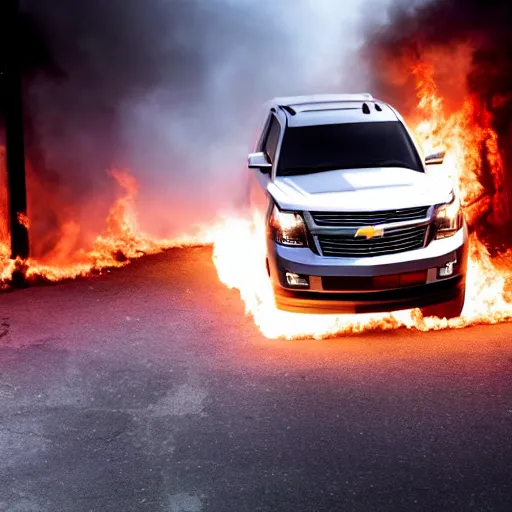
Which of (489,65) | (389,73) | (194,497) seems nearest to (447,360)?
(194,497)

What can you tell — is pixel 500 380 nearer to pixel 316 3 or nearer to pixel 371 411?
pixel 371 411

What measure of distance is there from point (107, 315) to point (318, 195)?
105 inches

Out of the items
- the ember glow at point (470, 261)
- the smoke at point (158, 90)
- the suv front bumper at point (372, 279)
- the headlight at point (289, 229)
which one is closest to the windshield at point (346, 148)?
the ember glow at point (470, 261)

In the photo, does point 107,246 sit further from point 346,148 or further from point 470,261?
point 470,261

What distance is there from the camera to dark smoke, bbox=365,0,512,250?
1181cm

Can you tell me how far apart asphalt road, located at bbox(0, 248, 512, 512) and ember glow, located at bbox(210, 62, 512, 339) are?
22 cm

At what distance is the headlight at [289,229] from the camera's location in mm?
7469

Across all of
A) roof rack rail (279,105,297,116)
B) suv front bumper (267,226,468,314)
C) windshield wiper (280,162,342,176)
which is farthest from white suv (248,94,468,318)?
roof rack rail (279,105,297,116)

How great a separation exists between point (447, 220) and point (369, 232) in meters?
0.80

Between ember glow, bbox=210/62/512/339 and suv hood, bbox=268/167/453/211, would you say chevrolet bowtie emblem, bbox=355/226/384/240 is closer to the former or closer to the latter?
suv hood, bbox=268/167/453/211

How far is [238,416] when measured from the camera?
6062 mm

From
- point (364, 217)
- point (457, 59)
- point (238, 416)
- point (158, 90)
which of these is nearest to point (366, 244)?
point (364, 217)

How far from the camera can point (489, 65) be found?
12.4 meters

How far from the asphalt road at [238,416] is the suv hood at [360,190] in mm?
1270
